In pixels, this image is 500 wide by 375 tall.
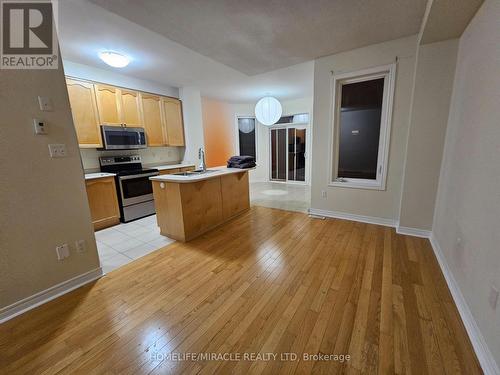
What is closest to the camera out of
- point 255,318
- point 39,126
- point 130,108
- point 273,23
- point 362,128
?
point 255,318

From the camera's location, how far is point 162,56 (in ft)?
10.1

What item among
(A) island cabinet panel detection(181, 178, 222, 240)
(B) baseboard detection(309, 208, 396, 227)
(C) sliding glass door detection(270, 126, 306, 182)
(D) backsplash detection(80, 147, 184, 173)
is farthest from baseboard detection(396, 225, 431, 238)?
(D) backsplash detection(80, 147, 184, 173)

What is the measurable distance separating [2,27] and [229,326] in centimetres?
290

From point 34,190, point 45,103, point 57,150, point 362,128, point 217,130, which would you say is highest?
point 217,130

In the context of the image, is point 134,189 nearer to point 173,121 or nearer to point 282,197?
point 173,121

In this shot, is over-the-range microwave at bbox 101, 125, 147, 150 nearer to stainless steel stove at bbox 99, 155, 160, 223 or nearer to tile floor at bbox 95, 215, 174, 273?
stainless steel stove at bbox 99, 155, 160, 223

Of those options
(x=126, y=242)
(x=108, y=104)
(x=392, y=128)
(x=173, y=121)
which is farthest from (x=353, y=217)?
(x=108, y=104)

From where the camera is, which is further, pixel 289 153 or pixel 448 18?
pixel 289 153

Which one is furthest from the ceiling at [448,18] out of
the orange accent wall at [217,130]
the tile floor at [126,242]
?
the orange accent wall at [217,130]

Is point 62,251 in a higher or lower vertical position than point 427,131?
lower

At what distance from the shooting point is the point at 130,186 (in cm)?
368

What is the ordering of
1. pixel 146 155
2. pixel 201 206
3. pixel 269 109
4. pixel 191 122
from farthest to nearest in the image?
pixel 191 122 < pixel 269 109 < pixel 146 155 < pixel 201 206

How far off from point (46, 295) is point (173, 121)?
3.81m

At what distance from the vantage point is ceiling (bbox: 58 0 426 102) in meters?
1.99
